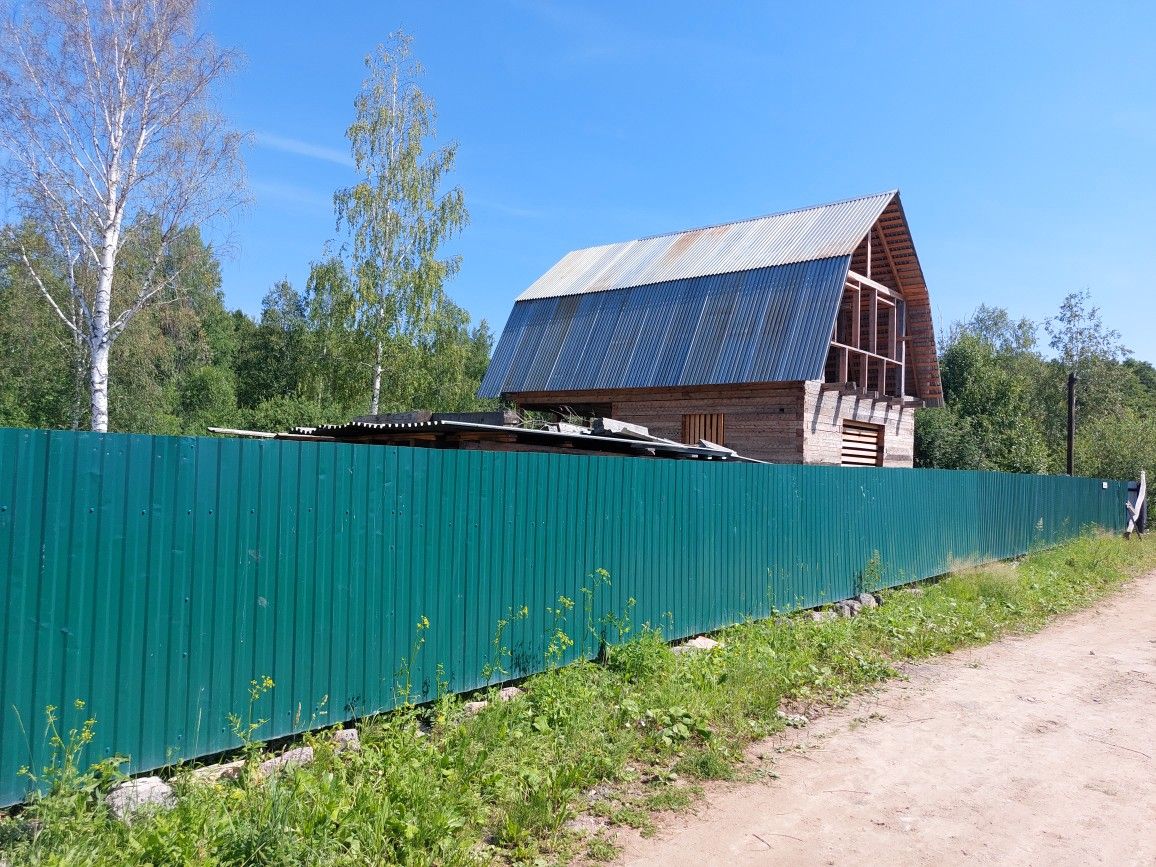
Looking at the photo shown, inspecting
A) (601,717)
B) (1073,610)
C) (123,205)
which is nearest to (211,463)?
(601,717)

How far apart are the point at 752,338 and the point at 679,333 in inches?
74.9

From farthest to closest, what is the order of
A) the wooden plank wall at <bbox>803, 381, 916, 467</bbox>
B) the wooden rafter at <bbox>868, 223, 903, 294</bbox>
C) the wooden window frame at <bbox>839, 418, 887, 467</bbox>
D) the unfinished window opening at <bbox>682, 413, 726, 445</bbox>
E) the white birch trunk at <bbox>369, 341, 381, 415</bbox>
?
1. the white birch trunk at <bbox>369, 341, 381, 415</bbox>
2. the wooden rafter at <bbox>868, 223, 903, 294</bbox>
3. the wooden window frame at <bbox>839, 418, 887, 467</bbox>
4. the unfinished window opening at <bbox>682, 413, 726, 445</bbox>
5. the wooden plank wall at <bbox>803, 381, 916, 467</bbox>

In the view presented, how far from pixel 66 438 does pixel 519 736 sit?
3.08 m

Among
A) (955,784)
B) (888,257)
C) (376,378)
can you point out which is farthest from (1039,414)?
(955,784)

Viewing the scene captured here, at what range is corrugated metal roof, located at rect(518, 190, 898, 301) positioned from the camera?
1823cm

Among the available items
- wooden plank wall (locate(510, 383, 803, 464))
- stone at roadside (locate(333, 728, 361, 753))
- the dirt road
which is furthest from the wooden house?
stone at roadside (locate(333, 728, 361, 753))

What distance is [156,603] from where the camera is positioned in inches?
154

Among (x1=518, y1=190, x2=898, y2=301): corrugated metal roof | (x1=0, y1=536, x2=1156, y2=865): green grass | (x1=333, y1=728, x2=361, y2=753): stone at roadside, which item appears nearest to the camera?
(x1=0, y1=536, x2=1156, y2=865): green grass

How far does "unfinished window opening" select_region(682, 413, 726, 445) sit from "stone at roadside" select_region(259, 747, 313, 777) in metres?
14.3

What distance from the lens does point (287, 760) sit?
4.24 meters

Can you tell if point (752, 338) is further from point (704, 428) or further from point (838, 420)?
point (838, 420)

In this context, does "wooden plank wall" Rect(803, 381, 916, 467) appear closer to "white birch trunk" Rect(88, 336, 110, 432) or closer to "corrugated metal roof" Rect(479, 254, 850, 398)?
"corrugated metal roof" Rect(479, 254, 850, 398)

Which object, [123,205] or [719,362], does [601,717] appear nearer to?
[719,362]

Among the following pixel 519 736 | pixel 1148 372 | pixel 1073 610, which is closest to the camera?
pixel 519 736
